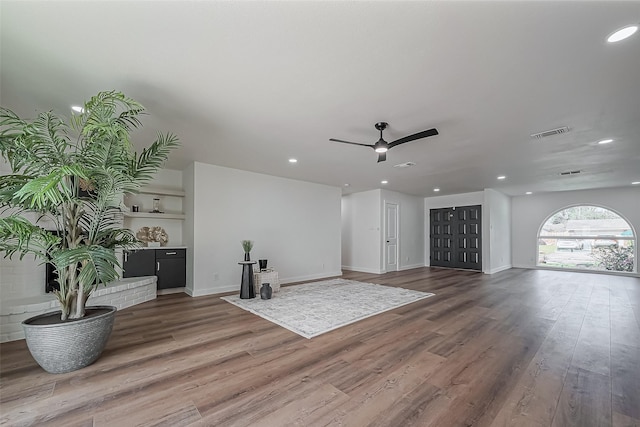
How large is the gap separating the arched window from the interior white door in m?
4.80

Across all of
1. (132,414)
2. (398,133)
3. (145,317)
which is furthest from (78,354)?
(398,133)

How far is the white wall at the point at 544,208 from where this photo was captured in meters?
7.44

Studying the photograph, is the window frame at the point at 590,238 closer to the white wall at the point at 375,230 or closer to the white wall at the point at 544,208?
the white wall at the point at 544,208

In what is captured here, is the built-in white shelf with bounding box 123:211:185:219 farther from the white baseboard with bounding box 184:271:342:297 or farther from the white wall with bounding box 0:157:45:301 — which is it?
the white baseboard with bounding box 184:271:342:297

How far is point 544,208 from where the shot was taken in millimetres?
8664

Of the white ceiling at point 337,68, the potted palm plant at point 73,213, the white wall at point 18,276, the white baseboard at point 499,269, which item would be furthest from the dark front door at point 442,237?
the white wall at point 18,276

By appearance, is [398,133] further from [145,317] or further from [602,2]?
[145,317]

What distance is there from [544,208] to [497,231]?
201 centimetres

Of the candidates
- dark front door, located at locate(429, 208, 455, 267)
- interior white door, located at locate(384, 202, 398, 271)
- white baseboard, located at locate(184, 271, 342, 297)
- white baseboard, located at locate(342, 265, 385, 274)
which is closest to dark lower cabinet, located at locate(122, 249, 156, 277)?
white baseboard, located at locate(184, 271, 342, 297)

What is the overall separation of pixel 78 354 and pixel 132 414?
3.23 ft

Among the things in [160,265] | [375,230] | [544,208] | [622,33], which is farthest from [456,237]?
[160,265]

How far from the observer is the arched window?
7582 mm

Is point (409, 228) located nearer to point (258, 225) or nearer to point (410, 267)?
point (410, 267)

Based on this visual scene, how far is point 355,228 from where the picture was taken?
8.57m
